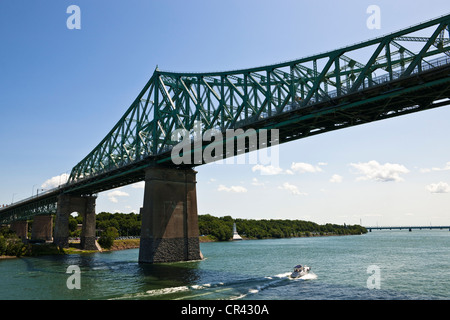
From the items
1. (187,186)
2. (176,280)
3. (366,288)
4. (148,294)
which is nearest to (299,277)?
(366,288)

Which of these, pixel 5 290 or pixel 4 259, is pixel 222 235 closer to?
pixel 4 259

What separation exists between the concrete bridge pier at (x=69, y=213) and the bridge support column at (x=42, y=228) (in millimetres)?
26962

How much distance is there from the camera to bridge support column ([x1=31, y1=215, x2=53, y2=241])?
110m

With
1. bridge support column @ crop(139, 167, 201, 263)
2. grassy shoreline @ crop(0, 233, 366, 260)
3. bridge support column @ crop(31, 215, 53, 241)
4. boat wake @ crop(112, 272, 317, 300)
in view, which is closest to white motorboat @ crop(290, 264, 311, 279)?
boat wake @ crop(112, 272, 317, 300)

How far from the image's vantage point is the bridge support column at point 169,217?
50.8 m

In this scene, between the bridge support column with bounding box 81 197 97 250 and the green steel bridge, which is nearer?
the green steel bridge

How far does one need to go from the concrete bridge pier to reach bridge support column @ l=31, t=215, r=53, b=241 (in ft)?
88.5

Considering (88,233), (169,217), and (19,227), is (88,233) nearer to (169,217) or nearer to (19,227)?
(169,217)

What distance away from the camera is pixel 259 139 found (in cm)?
4478

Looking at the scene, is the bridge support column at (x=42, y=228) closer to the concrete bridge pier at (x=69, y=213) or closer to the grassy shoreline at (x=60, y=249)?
the concrete bridge pier at (x=69, y=213)

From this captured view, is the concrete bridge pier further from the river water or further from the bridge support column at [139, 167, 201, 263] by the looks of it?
the bridge support column at [139, 167, 201, 263]

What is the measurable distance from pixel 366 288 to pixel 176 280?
17522 millimetres

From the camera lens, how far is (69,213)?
294 feet

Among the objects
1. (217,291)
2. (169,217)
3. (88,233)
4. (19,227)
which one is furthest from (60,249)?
(217,291)
